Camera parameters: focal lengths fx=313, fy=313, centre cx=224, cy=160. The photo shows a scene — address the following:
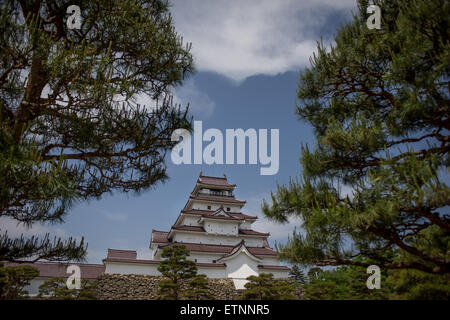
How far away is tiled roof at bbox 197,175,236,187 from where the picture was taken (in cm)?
2127

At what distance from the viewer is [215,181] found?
21.8 m

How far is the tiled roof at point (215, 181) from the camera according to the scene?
21.3m

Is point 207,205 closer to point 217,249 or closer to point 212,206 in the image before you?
point 212,206

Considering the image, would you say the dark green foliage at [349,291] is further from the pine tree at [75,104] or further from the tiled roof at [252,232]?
the tiled roof at [252,232]

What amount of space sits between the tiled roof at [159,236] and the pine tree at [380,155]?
14848 mm

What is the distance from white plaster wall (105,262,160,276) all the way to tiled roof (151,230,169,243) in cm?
428

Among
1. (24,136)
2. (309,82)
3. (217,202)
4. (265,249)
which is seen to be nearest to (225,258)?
(265,249)

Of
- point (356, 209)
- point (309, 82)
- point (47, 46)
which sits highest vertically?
point (309, 82)

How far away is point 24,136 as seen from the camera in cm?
382

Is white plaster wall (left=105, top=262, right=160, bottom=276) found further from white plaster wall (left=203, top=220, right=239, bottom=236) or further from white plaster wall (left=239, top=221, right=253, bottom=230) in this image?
white plaster wall (left=239, top=221, right=253, bottom=230)

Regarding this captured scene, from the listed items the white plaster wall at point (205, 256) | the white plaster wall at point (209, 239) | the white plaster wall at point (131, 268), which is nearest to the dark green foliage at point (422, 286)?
the white plaster wall at point (131, 268)

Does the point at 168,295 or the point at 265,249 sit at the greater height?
the point at 265,249
